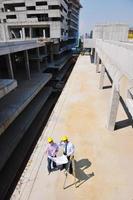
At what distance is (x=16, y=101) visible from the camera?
1459 centimetres

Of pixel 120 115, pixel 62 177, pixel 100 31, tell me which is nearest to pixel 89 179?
pixel 62 177

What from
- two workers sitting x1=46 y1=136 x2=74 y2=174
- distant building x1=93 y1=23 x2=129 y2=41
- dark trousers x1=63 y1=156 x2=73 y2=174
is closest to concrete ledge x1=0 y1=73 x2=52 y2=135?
two workers sitting x1=46 y1=136 x2=74 y2=174

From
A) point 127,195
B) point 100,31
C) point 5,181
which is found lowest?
point 5,181

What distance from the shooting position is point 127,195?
17.5ft

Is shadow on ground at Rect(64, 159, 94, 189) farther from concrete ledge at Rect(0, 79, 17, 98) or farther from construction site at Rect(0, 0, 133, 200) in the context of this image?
concrete ledge at Rect(0, 79, 17, 98)

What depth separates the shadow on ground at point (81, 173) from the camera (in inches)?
229

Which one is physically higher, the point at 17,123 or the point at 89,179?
the point at 89,179

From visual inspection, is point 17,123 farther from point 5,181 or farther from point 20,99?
point 5,181

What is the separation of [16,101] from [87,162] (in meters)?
9.84

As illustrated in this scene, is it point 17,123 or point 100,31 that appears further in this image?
point 100,31

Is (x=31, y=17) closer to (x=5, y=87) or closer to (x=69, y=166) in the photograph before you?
(x=5, y=87)

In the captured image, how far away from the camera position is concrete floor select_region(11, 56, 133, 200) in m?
5.48

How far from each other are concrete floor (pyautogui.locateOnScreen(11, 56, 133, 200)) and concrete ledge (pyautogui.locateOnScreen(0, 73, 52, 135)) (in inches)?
134

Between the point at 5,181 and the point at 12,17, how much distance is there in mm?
43349
